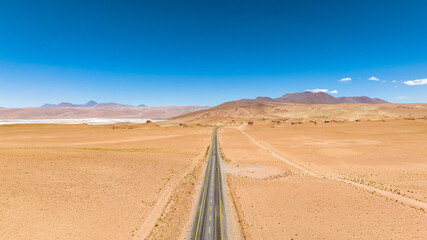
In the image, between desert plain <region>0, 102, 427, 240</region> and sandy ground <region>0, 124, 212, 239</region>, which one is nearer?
sandy ground <region>0, 124, 212, 239</region>

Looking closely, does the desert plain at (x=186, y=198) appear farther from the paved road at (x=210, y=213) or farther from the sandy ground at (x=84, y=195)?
the paved road at (x=210, y=213)

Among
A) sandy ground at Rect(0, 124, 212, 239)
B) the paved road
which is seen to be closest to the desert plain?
Answer: sandy ground at Rect(0, 124, 212, 239)

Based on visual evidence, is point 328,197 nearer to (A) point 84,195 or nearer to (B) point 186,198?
(B) point 186,198

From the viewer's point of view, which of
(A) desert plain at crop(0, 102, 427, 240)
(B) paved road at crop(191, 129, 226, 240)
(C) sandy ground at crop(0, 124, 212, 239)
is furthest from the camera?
(B) paved road at crop(191, 129, 226, 240)

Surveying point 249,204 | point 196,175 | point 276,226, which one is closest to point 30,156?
point 196,175

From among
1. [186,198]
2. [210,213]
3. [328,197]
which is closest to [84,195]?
[186,198]

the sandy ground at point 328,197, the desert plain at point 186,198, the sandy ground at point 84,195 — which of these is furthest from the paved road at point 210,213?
the sandy ground at point 328,197

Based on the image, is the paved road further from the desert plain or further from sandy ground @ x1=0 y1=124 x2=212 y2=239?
sandy ground @ x1=0 y1=124 x2=212 y2=239

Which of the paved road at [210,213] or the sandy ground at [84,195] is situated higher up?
the sandy ground at [84,195]
